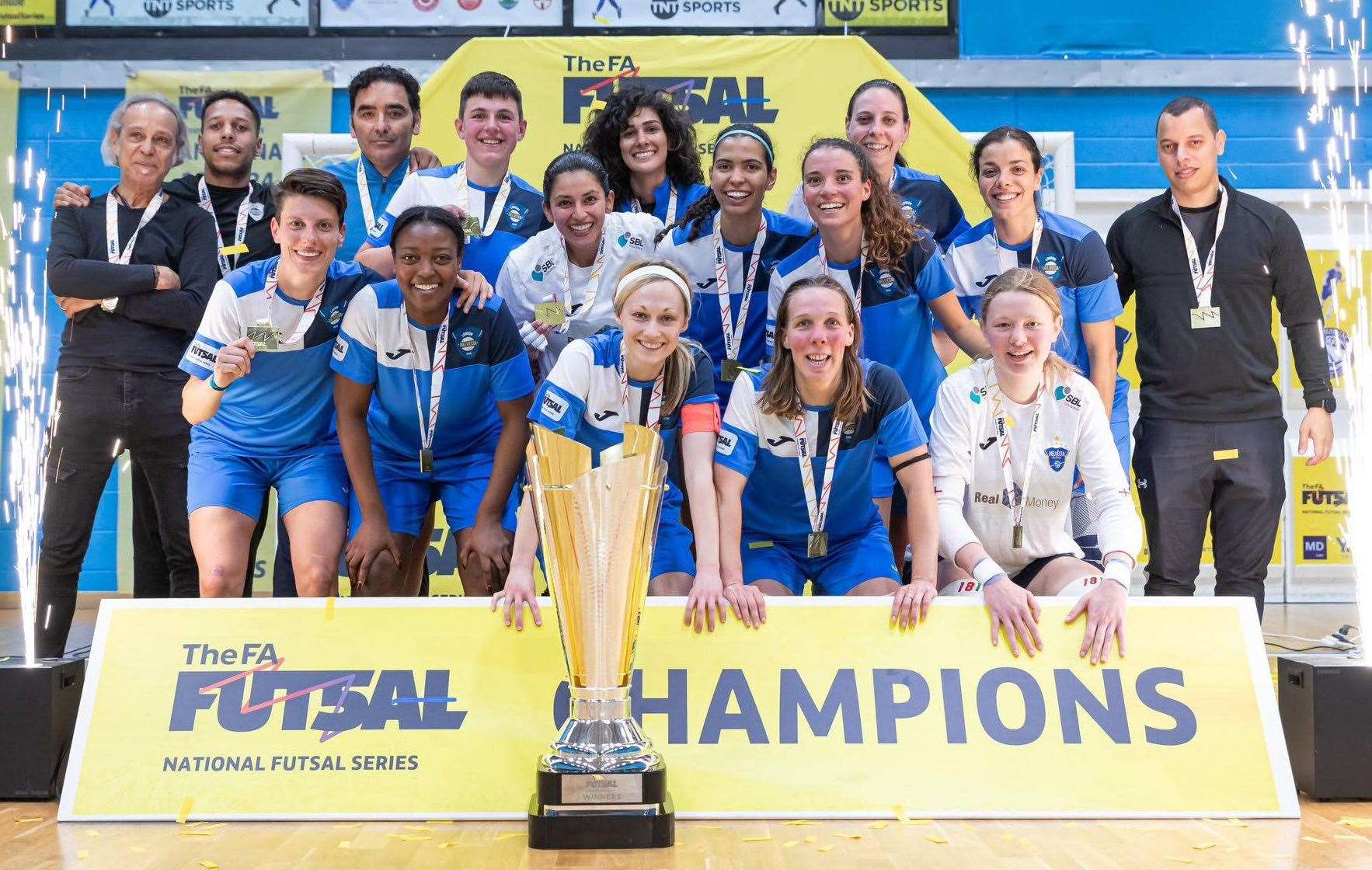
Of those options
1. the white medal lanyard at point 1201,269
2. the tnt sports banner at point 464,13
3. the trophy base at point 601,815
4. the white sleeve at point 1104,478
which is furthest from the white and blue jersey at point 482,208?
the tnt sports banner at point 464,13

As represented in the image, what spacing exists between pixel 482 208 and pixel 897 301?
5.04 feet

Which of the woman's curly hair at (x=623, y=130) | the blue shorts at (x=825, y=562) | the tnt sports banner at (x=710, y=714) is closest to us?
the tnt sports banner at (x=710, y=714)

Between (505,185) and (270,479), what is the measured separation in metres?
1.38

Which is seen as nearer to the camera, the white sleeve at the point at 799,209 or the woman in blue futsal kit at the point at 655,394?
the woman in blue futsal kit at the point at 655,394

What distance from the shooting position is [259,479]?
11.9ft

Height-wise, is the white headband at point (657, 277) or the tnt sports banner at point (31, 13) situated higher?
the tnt sports banner at point (31, 13)

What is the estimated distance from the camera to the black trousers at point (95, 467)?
396 cm

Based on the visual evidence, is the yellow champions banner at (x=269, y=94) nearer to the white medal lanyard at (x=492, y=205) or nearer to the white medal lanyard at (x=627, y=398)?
the white medal lanyard at (x=492, y=205)

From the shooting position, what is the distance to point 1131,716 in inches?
111

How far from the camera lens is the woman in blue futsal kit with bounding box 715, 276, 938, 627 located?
3.25m

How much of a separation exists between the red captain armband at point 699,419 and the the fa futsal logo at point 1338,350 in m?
5.77

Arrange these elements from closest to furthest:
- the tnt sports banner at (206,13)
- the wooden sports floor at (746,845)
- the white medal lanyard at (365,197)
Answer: the wooden sports floor at (746,845), the white medal lanyard at (365,197), the tnt sports banner at (206,13)

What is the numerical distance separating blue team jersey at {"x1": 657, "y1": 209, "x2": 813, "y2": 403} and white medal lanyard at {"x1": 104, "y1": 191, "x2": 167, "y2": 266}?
6.01ft

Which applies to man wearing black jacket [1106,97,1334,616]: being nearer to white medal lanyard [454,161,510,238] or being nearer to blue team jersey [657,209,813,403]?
blue team jersey [657,209,813,403]
